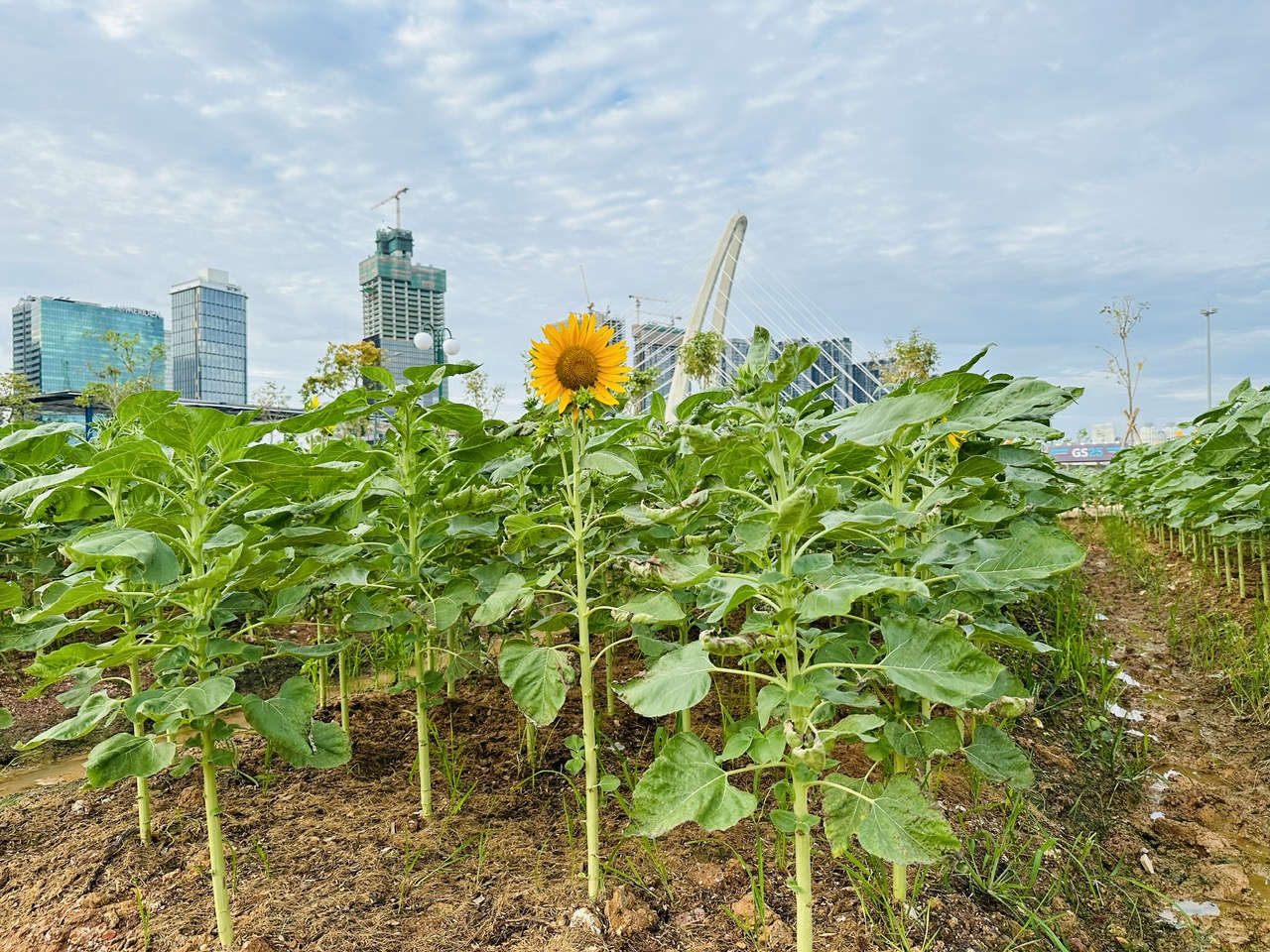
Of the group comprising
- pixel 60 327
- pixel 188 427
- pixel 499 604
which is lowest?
A: pixel 499 604

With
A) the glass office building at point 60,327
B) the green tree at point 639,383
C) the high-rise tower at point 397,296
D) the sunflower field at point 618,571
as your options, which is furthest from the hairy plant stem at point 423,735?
the glass office building at point 60,327

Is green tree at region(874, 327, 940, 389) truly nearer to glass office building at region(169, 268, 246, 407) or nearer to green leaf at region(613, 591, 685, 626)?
green leaf at region(613, 591, 685, 626)

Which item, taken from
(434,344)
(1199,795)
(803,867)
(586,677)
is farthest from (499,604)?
(434,344)

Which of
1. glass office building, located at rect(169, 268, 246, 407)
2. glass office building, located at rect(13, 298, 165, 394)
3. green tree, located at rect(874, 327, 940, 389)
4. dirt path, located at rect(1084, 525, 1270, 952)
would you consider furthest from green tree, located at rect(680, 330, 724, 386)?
glass office building, located at rect(13, 298, 165, 394)

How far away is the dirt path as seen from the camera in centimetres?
210

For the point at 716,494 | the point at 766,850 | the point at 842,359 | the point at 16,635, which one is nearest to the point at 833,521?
the point at 716,494

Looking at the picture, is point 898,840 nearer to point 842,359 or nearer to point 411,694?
point 411,694

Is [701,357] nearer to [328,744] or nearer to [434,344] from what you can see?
[434,344]

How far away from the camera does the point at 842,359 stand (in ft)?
72.9

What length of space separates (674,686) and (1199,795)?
8.03 ft

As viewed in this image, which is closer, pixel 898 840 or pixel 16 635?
pixel 898 840

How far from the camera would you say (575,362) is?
1.66m

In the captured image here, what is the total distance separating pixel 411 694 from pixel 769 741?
7.08 ft

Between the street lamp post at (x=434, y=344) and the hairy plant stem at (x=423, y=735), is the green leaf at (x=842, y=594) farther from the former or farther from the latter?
the street lamp post at (x=434, y=344)
